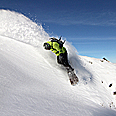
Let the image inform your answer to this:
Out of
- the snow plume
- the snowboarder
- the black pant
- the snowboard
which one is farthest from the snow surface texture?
the snowboarder

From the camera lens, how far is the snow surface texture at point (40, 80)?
293cm

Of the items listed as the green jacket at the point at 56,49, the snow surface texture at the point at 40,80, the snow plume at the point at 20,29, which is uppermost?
the snow plume at the point at 20,29

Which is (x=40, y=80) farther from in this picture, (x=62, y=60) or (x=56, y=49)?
(x=56, y=49)

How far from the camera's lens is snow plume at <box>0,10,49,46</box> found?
371 inches

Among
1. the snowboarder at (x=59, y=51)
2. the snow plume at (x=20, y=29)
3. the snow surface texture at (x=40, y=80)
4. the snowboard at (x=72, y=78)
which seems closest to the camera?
the snow surface texture at (x=40, y=80)

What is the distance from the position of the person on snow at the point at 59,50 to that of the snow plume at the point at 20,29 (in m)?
1.38

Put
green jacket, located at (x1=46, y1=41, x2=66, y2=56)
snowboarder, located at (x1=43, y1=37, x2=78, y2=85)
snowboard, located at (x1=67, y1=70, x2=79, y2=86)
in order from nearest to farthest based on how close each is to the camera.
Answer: snowboard, located at (x1=67, y1=70, x2=79, y2=86) → snowboarder, located at (x1=43, y1=37, x2=78, y2=85) → green jacket, located at (x1=46, y1=41, x2=66, y2=56)

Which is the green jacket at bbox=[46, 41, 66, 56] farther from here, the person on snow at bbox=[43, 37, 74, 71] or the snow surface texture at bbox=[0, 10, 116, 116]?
the snow surface texture at bbox=[0, 10, 116, 116]

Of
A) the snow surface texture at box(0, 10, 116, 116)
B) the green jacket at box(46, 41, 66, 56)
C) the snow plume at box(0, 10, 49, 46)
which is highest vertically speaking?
the snow plume at box(0, 10, 49, 46)

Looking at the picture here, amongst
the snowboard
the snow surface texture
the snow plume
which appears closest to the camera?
the snow surface texture

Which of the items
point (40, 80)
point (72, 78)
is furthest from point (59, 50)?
point (40, 80)

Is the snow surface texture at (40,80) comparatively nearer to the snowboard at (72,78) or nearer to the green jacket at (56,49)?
the snowboard at (72,78)

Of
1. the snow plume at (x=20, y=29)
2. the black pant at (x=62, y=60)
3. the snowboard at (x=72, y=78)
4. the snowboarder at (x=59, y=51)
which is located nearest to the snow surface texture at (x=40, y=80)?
the snow plume at (x=20, y=29)

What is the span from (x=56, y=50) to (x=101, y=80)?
4.31 m
